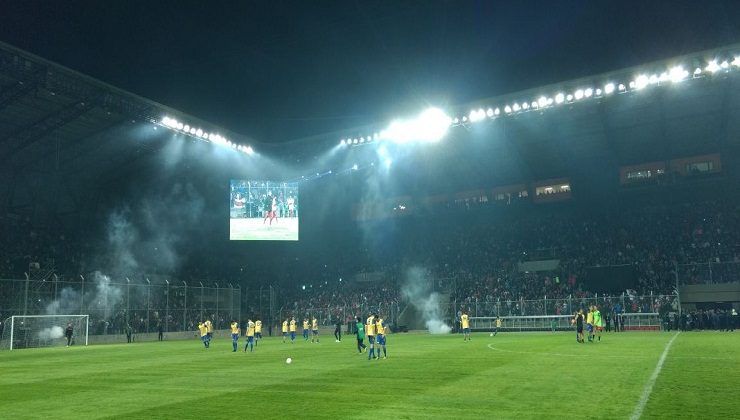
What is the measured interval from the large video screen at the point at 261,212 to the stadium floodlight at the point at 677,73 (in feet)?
94.8

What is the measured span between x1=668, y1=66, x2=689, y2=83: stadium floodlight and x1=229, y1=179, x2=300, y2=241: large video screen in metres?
28.9

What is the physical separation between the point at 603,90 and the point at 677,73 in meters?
4.32

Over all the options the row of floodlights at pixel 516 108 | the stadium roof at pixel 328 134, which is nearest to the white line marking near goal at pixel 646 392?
the row of floodlights at pixel 516 108

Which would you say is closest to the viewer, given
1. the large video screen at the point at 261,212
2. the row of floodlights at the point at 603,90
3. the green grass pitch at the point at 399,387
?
the green grass pitch at the point at 399,387

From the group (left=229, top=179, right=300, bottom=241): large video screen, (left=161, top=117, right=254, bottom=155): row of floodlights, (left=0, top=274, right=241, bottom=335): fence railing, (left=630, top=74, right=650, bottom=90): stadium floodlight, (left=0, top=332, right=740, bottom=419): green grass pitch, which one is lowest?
(left=0, top=332, right=740, bottom=419): green grass pitch

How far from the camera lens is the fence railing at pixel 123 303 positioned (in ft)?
122

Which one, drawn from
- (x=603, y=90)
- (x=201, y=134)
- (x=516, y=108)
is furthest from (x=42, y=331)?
(x=603, y=90)

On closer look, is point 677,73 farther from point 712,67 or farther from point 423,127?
point 423,127

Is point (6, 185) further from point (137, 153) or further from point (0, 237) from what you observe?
point (137, 153)

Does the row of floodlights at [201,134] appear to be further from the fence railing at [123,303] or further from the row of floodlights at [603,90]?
the row of floodlights at [603,90]

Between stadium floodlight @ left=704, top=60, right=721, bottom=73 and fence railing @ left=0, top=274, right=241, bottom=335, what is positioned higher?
stadium floodlight @ left=704, top=60, right=721, bottom=73

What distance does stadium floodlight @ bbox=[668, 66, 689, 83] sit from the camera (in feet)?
114

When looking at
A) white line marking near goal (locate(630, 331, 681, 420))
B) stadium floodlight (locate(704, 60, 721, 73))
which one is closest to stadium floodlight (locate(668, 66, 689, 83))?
stadium floodlight (locate(704, 60, 721, 73))

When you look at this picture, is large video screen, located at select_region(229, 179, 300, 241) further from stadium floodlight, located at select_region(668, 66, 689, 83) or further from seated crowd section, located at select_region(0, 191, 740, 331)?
stadium floodlight, located at select_region(668, 66, 689, 83)
